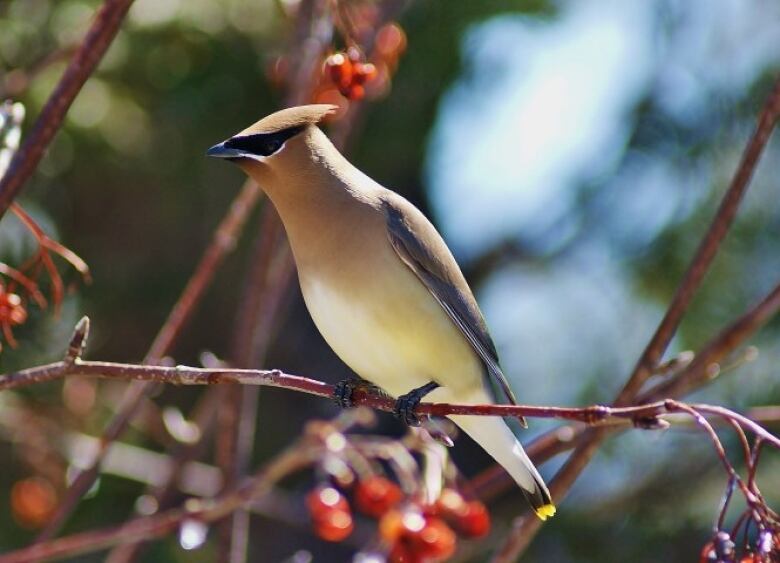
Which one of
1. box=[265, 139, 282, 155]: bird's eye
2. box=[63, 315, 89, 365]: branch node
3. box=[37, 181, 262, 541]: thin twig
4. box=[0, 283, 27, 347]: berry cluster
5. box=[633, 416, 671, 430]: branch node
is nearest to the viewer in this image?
box=[633, 416, 671, 430]: branch node

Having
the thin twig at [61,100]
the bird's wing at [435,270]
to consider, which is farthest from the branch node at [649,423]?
the bird's wing at [435,270]

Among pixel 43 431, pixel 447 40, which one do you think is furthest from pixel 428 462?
pixel 447 40

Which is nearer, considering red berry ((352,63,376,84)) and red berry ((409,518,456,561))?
red berry ((352,63,376,84))

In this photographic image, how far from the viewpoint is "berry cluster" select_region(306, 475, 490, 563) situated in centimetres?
311

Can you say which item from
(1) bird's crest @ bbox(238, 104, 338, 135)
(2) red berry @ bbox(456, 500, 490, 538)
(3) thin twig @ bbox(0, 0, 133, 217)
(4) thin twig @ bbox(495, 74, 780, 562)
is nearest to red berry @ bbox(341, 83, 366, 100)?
(1) bird's crest @ bbox(238, 104, 338, 135)

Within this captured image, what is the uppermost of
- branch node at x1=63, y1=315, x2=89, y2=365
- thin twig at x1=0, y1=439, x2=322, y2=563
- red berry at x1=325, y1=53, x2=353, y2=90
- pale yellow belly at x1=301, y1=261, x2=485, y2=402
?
red berry at x1=325, y1=53, x2=353, y2=90

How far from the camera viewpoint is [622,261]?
185 inches

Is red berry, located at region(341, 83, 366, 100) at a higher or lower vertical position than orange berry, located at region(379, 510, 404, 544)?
higher

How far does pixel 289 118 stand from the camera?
3.20m

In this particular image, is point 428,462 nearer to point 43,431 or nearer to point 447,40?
point 43,431

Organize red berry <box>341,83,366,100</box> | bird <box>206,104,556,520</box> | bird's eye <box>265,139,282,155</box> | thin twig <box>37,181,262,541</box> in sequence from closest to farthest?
1. red berry <box>341,83,366,100</box>
2. thin twig <box>37,181,262,541</box>
3. bird <box>206,104,556,520</box>
4. bird's eye <box>265,139,282,155</box>

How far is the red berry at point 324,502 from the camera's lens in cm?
346

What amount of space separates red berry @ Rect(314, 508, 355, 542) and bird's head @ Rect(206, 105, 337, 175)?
2.97ft

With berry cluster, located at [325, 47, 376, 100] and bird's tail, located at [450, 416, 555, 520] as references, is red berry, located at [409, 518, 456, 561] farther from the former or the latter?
berry cluster, located at [325, 47, 376, 100]
